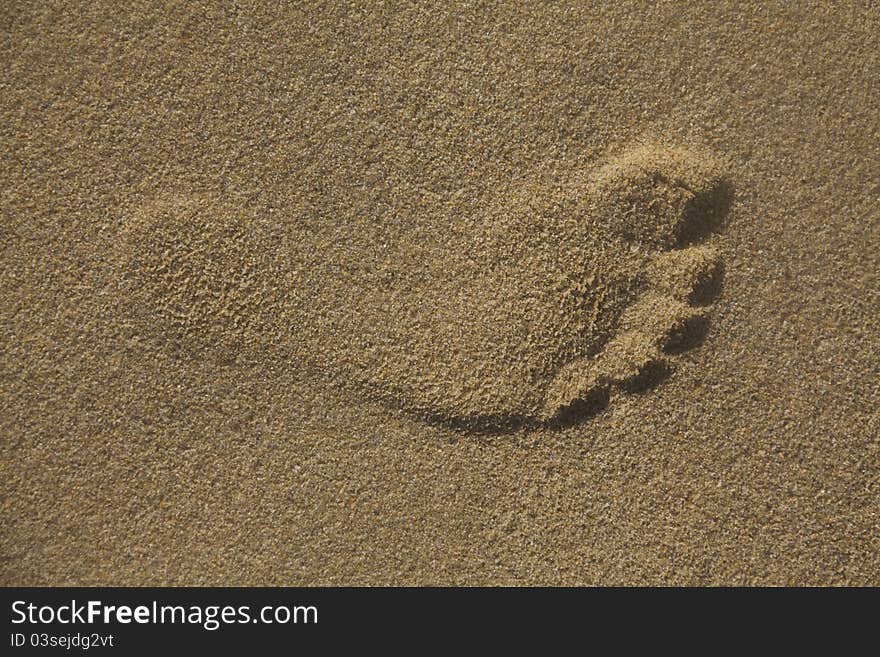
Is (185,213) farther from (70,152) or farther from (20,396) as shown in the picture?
(20,396)

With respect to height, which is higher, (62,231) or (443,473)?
(62,231)

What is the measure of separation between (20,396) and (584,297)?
1.01 meters

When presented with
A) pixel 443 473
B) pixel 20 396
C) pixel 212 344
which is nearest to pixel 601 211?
pixel 443 473

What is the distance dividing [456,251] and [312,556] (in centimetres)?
60

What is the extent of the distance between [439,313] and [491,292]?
10cm

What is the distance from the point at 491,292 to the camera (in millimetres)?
1162

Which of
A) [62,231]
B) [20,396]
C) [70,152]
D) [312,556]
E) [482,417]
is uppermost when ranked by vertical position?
[70,152]

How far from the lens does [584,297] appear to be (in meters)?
1.13

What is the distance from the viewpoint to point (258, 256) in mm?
1171

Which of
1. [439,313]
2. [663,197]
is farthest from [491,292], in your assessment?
[663,197]

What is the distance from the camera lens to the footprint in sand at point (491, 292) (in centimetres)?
114

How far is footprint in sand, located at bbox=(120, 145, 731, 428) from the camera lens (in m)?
1.14

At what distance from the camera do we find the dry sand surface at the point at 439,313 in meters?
1.16

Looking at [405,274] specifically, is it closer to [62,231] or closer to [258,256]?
[258,256]
